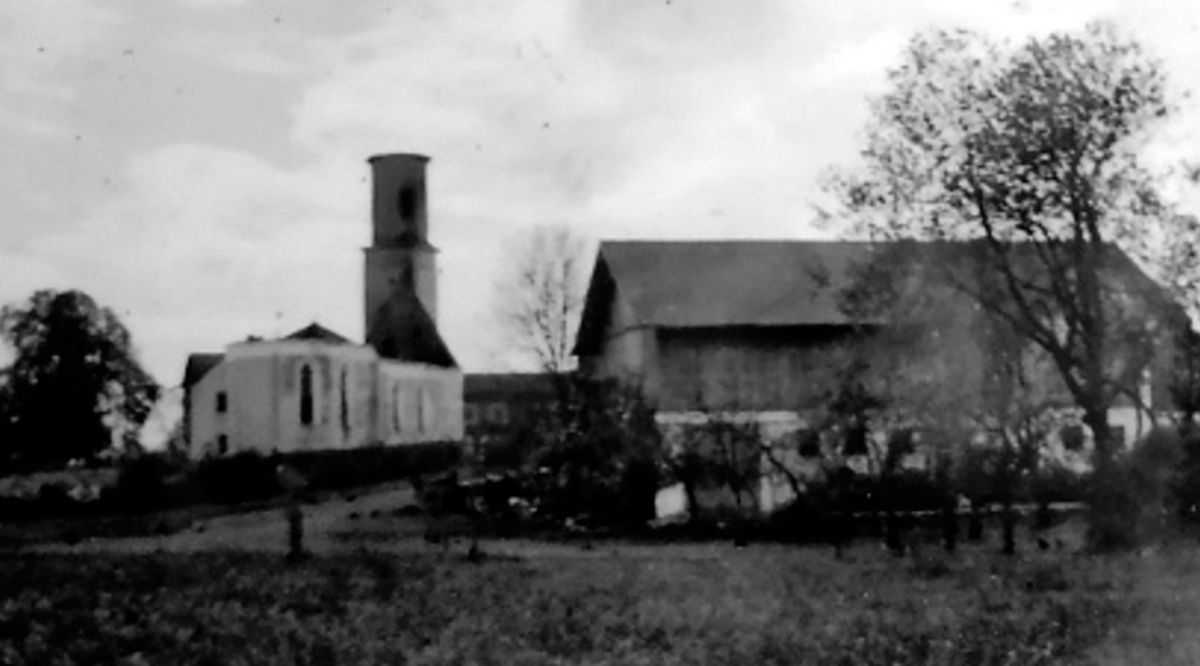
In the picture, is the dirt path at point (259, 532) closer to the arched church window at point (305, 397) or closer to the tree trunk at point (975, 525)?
the tree trunk at point (975, 525)

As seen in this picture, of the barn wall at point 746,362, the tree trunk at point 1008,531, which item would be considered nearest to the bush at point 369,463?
the barn wall at point 746,362

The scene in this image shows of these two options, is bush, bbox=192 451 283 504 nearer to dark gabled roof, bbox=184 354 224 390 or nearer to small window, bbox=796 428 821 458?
small window, bbox=796 428 821 458

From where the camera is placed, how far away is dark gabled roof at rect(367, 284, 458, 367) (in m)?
74.6

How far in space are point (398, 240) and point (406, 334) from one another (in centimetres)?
2344

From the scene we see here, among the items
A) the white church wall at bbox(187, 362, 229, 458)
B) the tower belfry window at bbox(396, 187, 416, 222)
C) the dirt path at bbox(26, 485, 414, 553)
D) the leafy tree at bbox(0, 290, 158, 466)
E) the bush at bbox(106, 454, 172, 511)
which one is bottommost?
the dirt path at bbox(26, 485, 414, 553)

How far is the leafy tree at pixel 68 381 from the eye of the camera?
1864 centimetres

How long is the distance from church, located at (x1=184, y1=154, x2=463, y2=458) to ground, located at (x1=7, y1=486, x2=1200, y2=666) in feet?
84.3

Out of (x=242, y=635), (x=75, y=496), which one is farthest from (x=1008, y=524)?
(x=75, y=496)

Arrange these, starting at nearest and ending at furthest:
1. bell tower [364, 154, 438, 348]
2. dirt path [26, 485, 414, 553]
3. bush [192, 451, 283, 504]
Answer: dirt path [26, 485, 414, 553] → bell tower [364, 154, 438, 348] → bush [192, 451, 283, 504]

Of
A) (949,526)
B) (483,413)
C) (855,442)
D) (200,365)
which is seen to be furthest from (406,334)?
(949,526)

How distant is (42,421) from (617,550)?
8.53 m

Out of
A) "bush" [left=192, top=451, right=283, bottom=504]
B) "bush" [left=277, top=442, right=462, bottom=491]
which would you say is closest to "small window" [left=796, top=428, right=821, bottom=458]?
"bush" [left=192, top=451, right=283, bottom=504]

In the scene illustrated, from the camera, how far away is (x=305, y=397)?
5931 cm

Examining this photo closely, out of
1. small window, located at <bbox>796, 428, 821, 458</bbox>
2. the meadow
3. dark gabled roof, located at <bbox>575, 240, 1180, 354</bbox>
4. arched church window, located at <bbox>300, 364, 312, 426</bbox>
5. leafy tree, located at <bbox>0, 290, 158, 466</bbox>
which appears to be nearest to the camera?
the meadow
